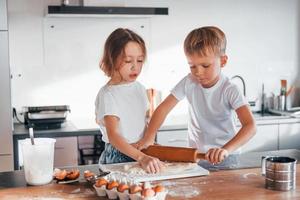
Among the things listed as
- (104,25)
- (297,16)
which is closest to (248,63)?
(297,16)

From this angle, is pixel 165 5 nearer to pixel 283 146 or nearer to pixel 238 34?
pixel 238 34

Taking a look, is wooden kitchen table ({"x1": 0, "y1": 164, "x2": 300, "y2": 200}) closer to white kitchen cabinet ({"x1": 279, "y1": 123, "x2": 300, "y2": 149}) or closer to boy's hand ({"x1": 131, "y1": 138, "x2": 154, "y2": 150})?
boy's hand ({"x1": 131, "y1": 138, "x2": 154, "y2": 150})

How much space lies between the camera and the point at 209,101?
193 cm

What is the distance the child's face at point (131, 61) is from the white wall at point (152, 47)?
142 centimetres

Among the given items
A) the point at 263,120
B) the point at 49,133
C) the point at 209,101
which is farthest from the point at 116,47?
the point at 263,120

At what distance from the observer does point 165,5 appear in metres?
3.54

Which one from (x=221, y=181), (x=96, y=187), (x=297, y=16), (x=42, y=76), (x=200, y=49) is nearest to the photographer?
(x=96, y=187)

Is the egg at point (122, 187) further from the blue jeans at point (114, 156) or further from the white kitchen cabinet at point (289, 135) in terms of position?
the white kitchen cabinet at point (289, 135)

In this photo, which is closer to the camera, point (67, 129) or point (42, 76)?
point (67, 129)

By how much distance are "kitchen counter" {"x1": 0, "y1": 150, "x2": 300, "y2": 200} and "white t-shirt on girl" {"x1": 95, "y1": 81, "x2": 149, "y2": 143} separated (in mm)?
360

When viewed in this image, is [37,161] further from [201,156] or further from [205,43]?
[205,43]

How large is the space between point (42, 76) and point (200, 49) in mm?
1849

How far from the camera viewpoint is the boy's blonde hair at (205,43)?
1.79 metres

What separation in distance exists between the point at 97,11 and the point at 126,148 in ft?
5.34
